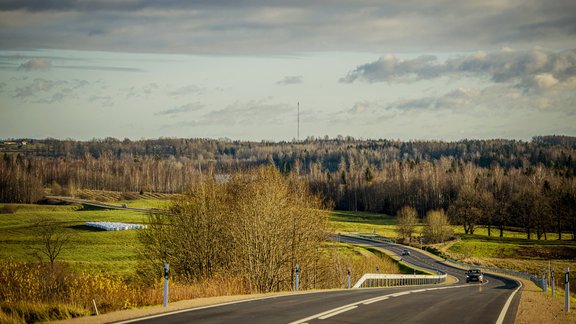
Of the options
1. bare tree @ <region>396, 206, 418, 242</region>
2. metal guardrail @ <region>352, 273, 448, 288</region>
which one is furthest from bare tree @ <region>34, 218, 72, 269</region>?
bare tree @ <region>396, 206, 418, 242</region>

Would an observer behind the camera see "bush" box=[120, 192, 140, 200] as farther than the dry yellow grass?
Yes

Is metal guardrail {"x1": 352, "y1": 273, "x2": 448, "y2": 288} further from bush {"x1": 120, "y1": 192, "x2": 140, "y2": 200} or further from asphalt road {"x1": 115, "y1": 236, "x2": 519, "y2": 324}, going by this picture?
bush {"x1": 120, "y1": 192, "x2": 140, "y2": 200}

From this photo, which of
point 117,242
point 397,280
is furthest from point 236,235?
point 117,242

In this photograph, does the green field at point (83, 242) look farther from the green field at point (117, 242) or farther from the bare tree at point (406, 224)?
the bare tree at point (406, 224)

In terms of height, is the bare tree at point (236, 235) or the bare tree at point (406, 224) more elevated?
the bare tree at point (236, 235)

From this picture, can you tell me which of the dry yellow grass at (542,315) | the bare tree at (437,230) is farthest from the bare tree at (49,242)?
the bare tree at (437,230)

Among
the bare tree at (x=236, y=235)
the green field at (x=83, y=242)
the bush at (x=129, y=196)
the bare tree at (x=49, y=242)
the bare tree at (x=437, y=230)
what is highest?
the bare tree at (x=236, y=235)

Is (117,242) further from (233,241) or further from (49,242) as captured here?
(233,241)

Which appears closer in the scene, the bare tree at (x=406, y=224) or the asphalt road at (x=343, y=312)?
the asphalt road at (x=343, y=312)

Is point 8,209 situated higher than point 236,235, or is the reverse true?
point 236,235

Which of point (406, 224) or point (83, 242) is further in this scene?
point (406, 224)

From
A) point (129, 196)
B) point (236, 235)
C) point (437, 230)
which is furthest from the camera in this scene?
point (129, 196)

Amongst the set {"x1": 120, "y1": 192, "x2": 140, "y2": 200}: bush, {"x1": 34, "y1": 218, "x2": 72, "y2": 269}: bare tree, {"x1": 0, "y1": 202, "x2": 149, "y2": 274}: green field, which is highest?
{"x1": 34, "y1": 218, "x2": 72, "y2": 269}: bare tree

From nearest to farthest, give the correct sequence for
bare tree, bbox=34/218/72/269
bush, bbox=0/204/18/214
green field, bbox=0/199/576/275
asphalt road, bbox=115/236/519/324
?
asphalt road, bbox=115/236/519/324, bare tree, bbox=34/218/72/269, green field, bbox=0/199/576/275, bush, bbox=0/204/18/214
